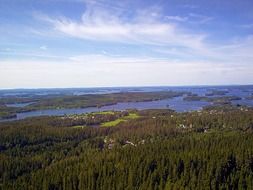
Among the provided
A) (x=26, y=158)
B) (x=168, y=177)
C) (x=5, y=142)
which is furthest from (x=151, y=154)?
(x=5, y=142)

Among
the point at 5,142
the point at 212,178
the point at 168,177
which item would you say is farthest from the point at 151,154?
the point at 5,142

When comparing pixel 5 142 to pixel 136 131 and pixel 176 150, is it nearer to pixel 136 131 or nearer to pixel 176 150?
pixel 136 131

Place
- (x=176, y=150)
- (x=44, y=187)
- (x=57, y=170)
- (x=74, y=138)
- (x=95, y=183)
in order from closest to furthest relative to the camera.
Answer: (x=44, y=187), (x=95, y=183), (x=57, y=170), (x=176, y=150), (x=74, y=138)

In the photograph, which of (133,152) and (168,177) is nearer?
(168,177)

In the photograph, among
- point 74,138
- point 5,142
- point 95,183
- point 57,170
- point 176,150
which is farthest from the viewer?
point 74,138

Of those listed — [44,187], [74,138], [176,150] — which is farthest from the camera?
[74,138]

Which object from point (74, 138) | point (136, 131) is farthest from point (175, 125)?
point (74, 138)

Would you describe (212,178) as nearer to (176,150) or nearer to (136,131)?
(176,150)

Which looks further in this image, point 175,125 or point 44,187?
point 175,125

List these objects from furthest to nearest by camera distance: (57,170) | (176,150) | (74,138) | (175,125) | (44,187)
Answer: (175,125) → (74,138) → (176,150) → (57,170) → (44,187)
